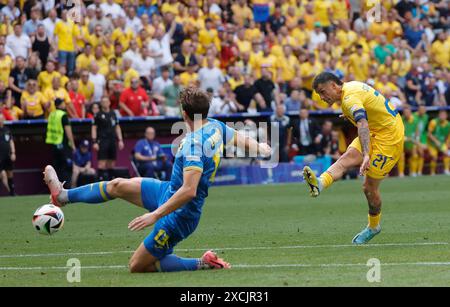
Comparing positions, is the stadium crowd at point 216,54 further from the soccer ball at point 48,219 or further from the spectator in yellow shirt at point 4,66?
the soccer ball at point 48,219

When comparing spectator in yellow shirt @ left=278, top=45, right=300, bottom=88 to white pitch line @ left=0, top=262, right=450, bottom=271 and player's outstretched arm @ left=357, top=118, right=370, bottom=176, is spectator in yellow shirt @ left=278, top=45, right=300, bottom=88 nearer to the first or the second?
player's outstretched arm @ left=357, top=118, right=370, bottom=176

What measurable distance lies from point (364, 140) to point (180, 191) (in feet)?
11.8

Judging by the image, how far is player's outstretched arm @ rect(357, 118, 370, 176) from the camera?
12469 mm

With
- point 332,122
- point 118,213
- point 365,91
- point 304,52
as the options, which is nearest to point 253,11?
point 304,52

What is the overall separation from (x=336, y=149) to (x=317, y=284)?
20.4 meters

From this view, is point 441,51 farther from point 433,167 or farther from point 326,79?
point 326,79

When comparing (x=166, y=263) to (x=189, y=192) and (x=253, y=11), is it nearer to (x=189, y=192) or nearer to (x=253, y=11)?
(x=189, y=192)

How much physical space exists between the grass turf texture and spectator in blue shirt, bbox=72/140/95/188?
274 centimetres

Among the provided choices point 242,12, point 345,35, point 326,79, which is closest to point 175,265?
point 326,79

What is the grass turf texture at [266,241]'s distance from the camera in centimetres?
970

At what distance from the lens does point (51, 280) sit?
387 inches

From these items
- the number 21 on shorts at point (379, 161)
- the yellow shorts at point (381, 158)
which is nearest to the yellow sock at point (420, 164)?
the yellow shorts at point (381, 158)

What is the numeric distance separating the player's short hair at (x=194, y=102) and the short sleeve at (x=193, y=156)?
26cm

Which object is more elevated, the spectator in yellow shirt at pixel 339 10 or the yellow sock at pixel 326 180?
the spectator in yellow shirt at pixel 339 10
